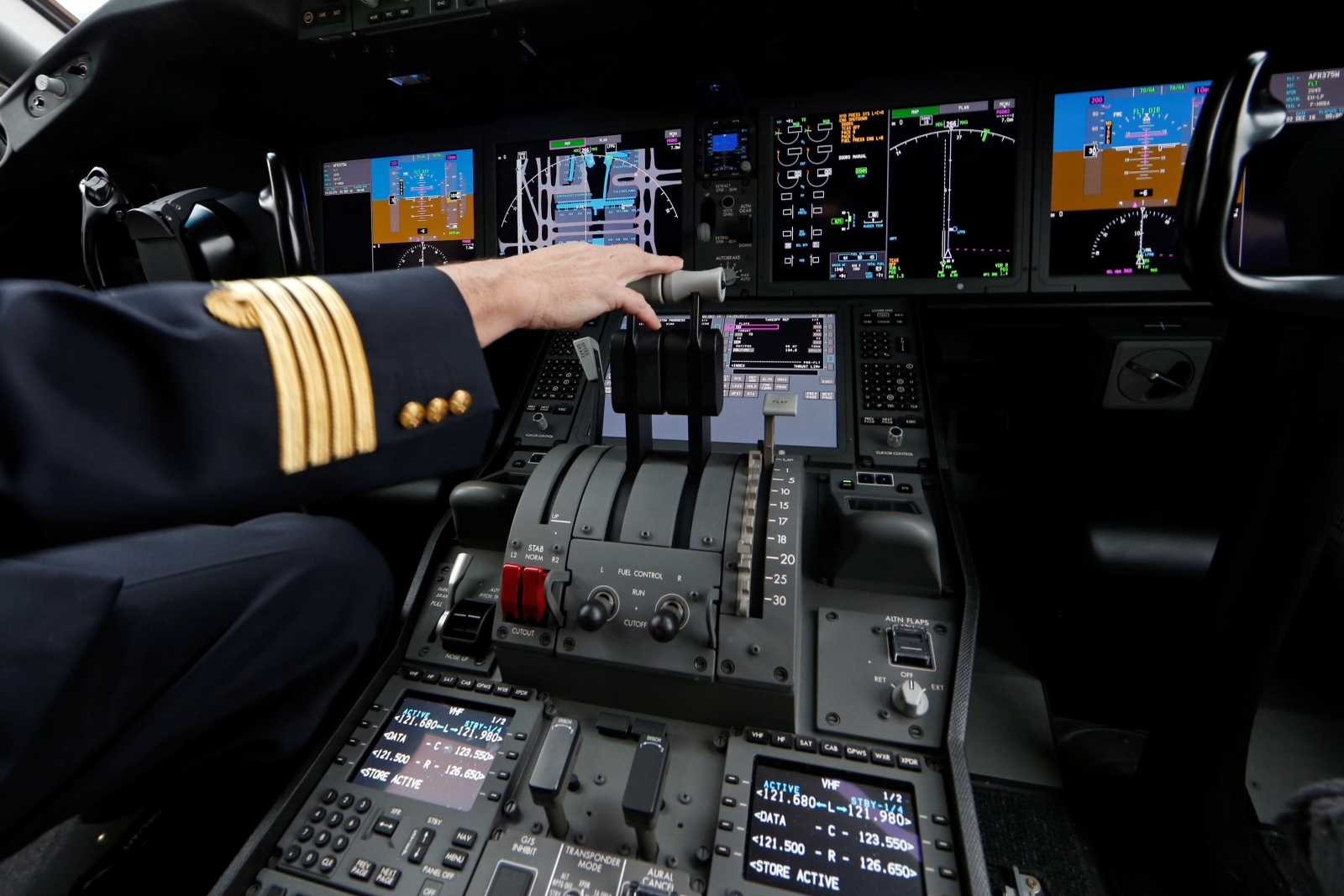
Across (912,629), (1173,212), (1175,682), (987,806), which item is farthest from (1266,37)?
(987,806)

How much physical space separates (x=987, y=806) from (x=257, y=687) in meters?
1.35

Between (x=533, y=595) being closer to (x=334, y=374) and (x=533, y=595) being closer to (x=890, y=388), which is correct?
(x=334, y=374)

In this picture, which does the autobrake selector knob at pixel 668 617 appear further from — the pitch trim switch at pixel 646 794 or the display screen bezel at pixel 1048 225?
the display screen bezel at pixel 1048 225

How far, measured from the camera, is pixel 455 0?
1621 mm

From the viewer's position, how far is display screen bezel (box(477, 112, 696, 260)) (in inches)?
78.6

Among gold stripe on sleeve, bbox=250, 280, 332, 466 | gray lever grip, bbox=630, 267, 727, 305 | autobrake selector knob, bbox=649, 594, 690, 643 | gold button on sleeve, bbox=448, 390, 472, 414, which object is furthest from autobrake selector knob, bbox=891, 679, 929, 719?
gold stripe on sleeve, bbox=250, 280, 332, 466

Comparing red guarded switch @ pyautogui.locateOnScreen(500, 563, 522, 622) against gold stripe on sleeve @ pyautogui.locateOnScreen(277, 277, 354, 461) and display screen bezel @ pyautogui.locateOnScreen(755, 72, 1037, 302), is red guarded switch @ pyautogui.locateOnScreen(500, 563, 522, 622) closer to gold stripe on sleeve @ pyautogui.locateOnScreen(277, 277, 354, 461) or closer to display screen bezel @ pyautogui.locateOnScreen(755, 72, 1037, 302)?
gold stripe on sleeve @ pyautogui.locateOnScreen(277, 277, 354, 461)

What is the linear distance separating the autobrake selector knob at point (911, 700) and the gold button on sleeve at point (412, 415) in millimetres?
916

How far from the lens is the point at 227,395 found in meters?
0.66

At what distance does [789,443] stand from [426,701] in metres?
1.00

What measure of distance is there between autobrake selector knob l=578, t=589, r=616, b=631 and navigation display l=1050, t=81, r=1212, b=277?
153 centimetres

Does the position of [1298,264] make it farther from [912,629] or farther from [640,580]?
[640,580]

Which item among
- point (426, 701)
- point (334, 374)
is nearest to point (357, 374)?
point (334, 374)

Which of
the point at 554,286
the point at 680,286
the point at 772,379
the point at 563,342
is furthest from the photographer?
the point at 563,342
